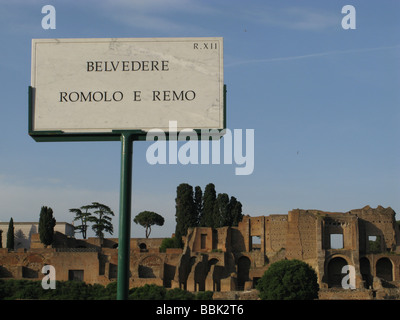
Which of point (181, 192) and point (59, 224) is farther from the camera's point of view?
point (59, 224)

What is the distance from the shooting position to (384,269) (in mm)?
45469

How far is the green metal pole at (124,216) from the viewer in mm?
8445

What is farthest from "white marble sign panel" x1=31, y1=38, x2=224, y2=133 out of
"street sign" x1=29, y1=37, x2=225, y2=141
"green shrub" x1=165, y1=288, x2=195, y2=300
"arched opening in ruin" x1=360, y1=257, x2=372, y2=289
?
"arched opening in ruin" x1=360, y1=257, x2=372, y2=289

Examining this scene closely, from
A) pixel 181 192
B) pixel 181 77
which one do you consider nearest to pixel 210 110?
pixel 181 77

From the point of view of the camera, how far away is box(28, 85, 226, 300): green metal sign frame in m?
8.49

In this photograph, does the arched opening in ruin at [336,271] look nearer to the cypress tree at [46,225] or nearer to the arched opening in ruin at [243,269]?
the arched opening in ruin at [243,269]

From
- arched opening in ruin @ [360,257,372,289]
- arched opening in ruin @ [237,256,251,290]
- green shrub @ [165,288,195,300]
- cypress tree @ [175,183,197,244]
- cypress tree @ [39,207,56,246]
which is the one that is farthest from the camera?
cypress tree @ [175,183,197,244]

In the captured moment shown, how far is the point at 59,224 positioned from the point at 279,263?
2332 centimetres

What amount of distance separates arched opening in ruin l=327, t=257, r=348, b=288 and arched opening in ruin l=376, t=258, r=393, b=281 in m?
2.47

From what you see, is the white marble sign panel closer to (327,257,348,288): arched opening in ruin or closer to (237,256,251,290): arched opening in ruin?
(327,257,348,288): arched opening in ruin

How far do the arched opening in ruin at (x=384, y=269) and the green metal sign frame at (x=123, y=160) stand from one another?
38.9m
